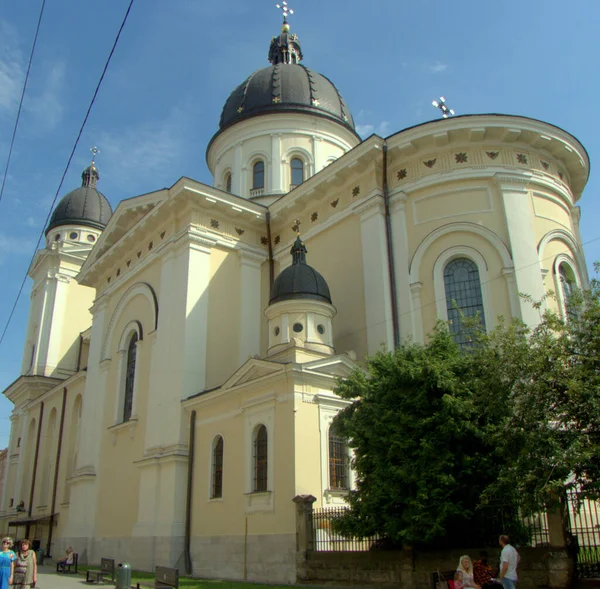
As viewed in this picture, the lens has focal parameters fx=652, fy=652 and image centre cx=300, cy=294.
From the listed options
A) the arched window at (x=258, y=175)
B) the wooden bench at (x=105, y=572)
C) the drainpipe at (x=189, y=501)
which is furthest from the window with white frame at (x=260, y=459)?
the arched window at (x=258, y=175)

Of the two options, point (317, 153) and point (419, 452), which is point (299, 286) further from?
point (317, 153)

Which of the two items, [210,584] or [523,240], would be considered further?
[523,240]

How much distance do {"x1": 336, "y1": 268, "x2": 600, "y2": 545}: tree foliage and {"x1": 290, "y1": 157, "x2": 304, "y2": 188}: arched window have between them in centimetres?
1708

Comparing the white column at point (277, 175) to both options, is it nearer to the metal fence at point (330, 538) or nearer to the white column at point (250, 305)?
the white column at point (250, 305)

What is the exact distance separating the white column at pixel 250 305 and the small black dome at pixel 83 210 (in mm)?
23196

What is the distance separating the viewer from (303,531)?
14.3 m

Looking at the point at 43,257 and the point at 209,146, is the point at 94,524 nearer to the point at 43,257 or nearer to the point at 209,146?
the point at 209,146

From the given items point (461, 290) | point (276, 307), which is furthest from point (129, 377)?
point (461, 290)

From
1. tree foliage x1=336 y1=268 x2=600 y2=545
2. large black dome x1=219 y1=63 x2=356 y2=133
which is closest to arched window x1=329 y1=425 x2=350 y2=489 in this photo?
tree foliage x1=336 y1=268 x2=600 y2=545

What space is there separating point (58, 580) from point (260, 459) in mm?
7206

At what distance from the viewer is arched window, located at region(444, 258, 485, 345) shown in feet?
59.5

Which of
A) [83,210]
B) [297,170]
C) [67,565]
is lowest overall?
[67,565]

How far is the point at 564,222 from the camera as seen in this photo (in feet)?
65.1

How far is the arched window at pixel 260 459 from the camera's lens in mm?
16297
